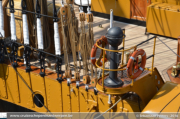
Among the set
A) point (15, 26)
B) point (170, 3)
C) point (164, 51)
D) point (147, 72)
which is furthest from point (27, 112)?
point (170, 3)

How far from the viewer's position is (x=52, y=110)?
7.90 m

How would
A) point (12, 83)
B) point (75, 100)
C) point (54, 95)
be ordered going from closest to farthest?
1. point (75, 100)
2. point (54, 95)
3. point (12, 83)

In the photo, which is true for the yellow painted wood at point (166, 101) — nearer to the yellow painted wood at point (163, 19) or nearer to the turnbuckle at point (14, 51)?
the yellow painted wood at point (163, 19)

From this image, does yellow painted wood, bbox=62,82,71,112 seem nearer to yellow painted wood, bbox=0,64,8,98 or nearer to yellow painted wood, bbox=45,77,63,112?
yellow painted wood, bbox=45,77,63,112

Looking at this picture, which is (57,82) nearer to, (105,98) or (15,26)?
(105,98)

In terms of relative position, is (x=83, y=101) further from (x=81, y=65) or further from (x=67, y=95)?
(x=81, y=65)

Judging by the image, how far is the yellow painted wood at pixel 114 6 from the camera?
11.4 meters

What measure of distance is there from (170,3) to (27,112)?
20.4ft

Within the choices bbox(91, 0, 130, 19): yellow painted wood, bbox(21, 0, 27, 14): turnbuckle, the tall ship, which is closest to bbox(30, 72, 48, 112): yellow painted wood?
the tall ship

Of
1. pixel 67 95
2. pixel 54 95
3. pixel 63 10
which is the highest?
pixel 63 10

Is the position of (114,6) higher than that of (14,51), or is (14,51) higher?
(114,6)

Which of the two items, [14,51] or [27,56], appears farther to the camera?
[14,51]

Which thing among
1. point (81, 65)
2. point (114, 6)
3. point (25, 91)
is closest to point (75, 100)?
point (81, 65)

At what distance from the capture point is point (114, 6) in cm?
1177
